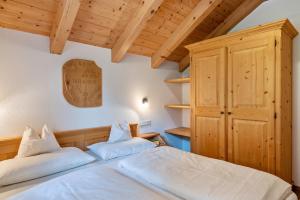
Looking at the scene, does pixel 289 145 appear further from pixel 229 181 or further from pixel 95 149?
pixel 95 149

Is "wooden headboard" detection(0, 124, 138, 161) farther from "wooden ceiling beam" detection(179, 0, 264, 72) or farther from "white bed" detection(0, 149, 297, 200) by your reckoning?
"wooden ceiling beam" detection(179, 0, 264, 72)

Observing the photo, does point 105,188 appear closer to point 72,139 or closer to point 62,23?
point 72,139

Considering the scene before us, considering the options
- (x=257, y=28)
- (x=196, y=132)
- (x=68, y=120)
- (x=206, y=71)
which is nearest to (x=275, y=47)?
(x=257, y=28)

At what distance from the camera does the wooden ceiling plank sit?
8.32ft

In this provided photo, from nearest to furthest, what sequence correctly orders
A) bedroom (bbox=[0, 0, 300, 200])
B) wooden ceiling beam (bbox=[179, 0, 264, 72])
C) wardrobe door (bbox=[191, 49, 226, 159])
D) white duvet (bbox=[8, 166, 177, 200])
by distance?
1. white duvet (bbox=[8, 166, 177, 200])
2. bedroom (bbox=[0, 0, 300, 200])
3. wardrobe door (bbox=[191, 49, 226, 159])
4. wooden ceiling beam (bbox=[179, 0, 264, 72])

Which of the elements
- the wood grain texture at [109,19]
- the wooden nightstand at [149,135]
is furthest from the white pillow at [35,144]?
the wooden nightstand at [149,135]

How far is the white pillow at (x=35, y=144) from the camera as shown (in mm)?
1885

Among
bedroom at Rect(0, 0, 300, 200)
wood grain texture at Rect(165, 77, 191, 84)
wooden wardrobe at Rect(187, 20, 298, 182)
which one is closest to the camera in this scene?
bedroom at Rect(0, 0, 300, 200)

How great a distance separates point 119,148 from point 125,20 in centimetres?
167

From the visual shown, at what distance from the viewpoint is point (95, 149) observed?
233 centimetres

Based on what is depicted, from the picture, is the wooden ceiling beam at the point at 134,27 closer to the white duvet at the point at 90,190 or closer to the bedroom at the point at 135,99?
the bedroom at the point at 135,99

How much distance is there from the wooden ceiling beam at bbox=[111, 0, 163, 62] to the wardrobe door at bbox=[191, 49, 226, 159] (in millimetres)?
995

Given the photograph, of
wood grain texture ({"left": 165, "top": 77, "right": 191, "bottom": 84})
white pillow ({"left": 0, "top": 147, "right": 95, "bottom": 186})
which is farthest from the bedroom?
wood grain texture ({"left": 165, "top": 77, "right": 191, "bottom": 84})

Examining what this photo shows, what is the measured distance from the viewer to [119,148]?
2283 millimetres
